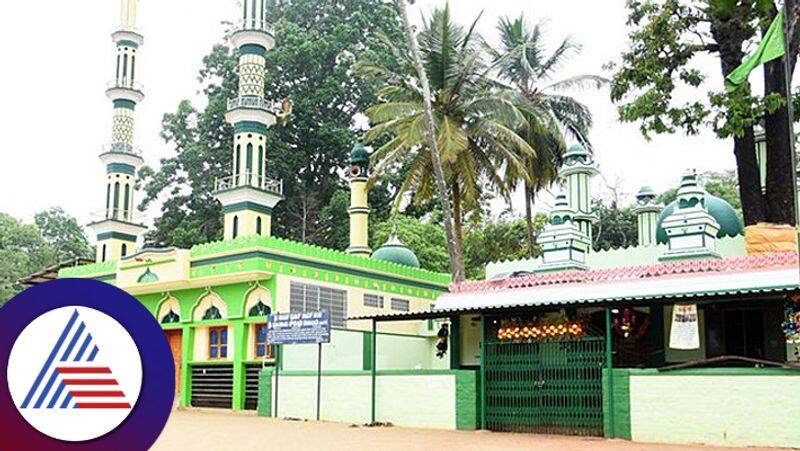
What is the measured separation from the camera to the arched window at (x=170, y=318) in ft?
80.1

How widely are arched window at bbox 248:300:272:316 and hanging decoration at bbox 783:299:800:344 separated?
12452 millimetres

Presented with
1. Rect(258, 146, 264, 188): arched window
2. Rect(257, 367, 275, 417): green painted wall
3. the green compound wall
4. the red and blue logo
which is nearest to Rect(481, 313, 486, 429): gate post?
the green compound wall

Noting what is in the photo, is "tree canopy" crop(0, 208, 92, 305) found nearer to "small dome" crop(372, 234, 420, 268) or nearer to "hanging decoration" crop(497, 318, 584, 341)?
"small dome" crop(372, 234, 420, 268)

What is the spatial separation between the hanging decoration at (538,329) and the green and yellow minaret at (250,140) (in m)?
11.7

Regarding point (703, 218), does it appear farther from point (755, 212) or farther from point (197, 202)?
point (197, 202)

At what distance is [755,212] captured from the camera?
1806cm

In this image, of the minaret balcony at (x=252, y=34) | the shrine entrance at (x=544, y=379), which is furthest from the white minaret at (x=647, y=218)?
the minaret balcony at (x=252, y=34)

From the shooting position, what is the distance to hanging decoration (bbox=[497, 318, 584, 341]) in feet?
46.9

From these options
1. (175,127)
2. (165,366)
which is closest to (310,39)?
(175,127)

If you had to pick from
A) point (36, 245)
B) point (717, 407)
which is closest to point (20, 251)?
point (36, 245)

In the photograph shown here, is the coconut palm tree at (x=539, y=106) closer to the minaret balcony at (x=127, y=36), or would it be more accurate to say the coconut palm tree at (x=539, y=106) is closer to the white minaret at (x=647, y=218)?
the white minaret at (x=647, y=218)

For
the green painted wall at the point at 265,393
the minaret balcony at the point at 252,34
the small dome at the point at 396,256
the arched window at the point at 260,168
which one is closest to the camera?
the green painted wall at the point at 265,393

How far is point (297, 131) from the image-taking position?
4019cm

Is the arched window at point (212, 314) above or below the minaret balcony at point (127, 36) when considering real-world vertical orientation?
below
